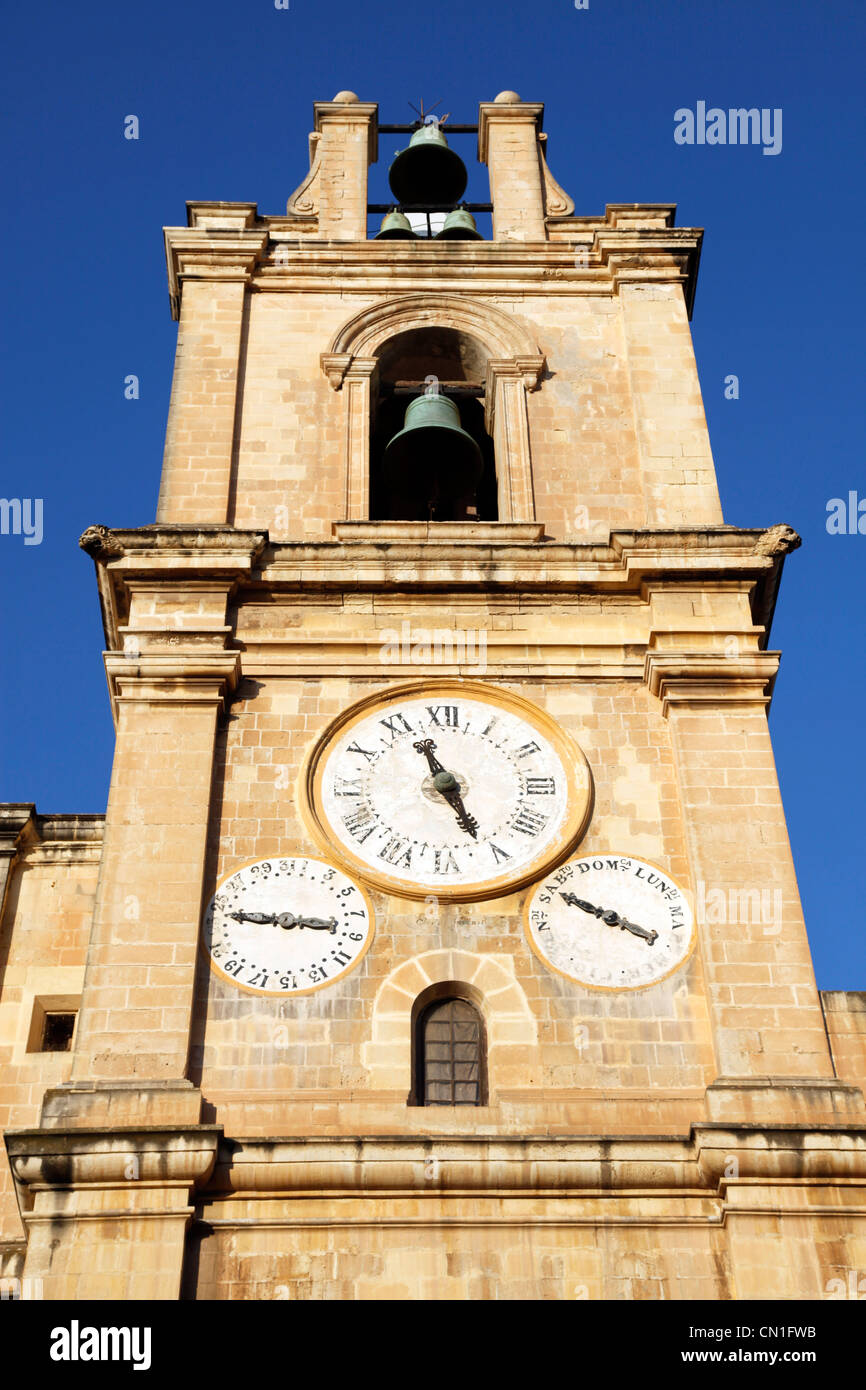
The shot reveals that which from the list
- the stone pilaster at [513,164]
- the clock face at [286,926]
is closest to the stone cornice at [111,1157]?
the clock face at [286,926]

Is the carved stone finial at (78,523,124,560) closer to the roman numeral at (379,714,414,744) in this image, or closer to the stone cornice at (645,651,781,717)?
the roman numeral at (379,714,414,744)

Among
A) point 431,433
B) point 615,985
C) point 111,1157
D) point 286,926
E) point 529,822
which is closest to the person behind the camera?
point 111,1157

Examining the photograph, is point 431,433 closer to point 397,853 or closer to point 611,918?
point 397,853

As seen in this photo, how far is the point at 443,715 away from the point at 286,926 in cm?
284

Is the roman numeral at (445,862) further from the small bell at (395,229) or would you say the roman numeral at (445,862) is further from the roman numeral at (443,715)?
the small bell at (395,229)

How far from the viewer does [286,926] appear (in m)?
16.3

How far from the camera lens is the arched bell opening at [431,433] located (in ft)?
69.6

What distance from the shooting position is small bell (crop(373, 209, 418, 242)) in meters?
24.1

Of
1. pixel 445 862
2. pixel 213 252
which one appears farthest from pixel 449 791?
pixel 213 252

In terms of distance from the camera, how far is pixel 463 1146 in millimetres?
14594

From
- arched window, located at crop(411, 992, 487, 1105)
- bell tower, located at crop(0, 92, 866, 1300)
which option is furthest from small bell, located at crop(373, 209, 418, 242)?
arched window, located at crop(411, 992, 487, 1105)

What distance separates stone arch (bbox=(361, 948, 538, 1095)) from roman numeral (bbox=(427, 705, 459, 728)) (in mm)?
2557

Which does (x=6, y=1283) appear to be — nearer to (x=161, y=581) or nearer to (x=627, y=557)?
(x=161, y=581)
